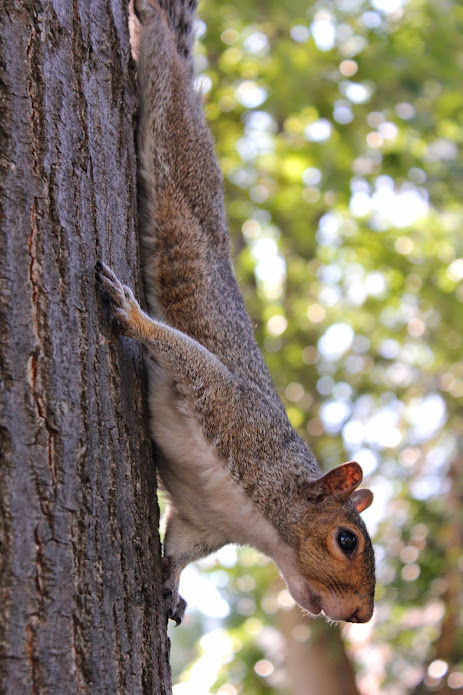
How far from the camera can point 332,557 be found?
2.62 m

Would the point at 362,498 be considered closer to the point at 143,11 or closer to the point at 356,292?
the point at 143,11

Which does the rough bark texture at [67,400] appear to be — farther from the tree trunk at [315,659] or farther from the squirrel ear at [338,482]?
the tree trunk at [315,659]

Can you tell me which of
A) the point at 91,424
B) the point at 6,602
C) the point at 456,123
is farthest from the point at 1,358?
the point at 456,123

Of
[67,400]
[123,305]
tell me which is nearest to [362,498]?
[123,305]

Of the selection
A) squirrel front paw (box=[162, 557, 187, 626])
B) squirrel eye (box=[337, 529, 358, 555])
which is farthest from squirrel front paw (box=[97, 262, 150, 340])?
squirrel eye (box=[337, 529, 358, 555])

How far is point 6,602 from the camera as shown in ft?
4.15

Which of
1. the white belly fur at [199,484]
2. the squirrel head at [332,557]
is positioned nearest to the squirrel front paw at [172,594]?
the white belly fur at [199,484]

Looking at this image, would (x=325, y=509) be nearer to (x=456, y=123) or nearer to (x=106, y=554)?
(x=106, y=554)

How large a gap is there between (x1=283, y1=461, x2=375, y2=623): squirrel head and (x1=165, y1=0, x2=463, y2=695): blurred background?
97.9 inches

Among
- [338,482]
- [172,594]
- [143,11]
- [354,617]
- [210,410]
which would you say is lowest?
[354,617]

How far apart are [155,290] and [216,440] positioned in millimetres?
518

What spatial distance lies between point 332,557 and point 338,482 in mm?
247

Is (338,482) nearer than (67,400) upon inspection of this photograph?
No

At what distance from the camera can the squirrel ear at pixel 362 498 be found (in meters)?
2.92
